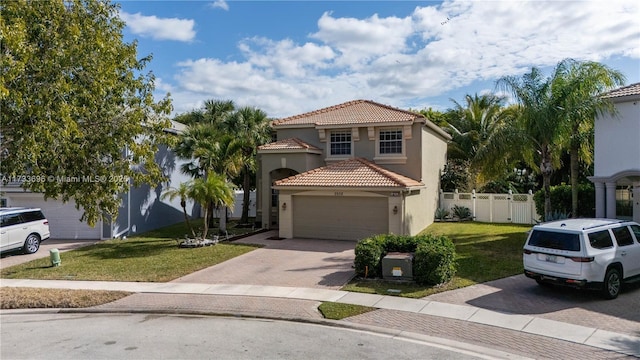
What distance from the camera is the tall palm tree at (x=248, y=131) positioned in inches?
1001

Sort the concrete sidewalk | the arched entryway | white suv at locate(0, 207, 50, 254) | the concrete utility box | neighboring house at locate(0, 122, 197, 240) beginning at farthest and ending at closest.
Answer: the arched entryway
neighboring house at locate(0, 122, 197, 240)
white suv at locate(0, 207, 50, 254)
the concrete utility box
the concrete sidewalk

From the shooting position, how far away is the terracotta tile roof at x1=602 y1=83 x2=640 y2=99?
16.7 m

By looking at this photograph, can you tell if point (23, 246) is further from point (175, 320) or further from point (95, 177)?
point (175, 320)

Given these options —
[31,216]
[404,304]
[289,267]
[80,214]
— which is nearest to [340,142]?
[289,267]

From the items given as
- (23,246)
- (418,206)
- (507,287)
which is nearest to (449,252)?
(507,287)

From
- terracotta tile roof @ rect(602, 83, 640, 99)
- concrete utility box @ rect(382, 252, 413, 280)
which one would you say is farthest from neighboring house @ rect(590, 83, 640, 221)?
concrete utility box @ rect(382, 252, 413, 280)

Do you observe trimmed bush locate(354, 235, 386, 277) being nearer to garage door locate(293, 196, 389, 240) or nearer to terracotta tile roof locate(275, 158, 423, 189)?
terracotta tile roof locate(275, 158, 423, 189)

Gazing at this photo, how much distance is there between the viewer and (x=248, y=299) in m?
11.8

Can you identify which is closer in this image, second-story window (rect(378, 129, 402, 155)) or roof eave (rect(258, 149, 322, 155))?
second-story window (rect(378, 129, 402, 155))

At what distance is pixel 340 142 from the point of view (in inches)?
964

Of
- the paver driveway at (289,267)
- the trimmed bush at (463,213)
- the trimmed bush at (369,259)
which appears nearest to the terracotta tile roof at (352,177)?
the paver driveway at (289,267)

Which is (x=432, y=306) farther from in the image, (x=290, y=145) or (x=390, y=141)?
(x=290, y=145)

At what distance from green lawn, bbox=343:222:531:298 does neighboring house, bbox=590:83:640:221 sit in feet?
12.0

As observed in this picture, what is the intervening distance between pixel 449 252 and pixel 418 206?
9628 mm
